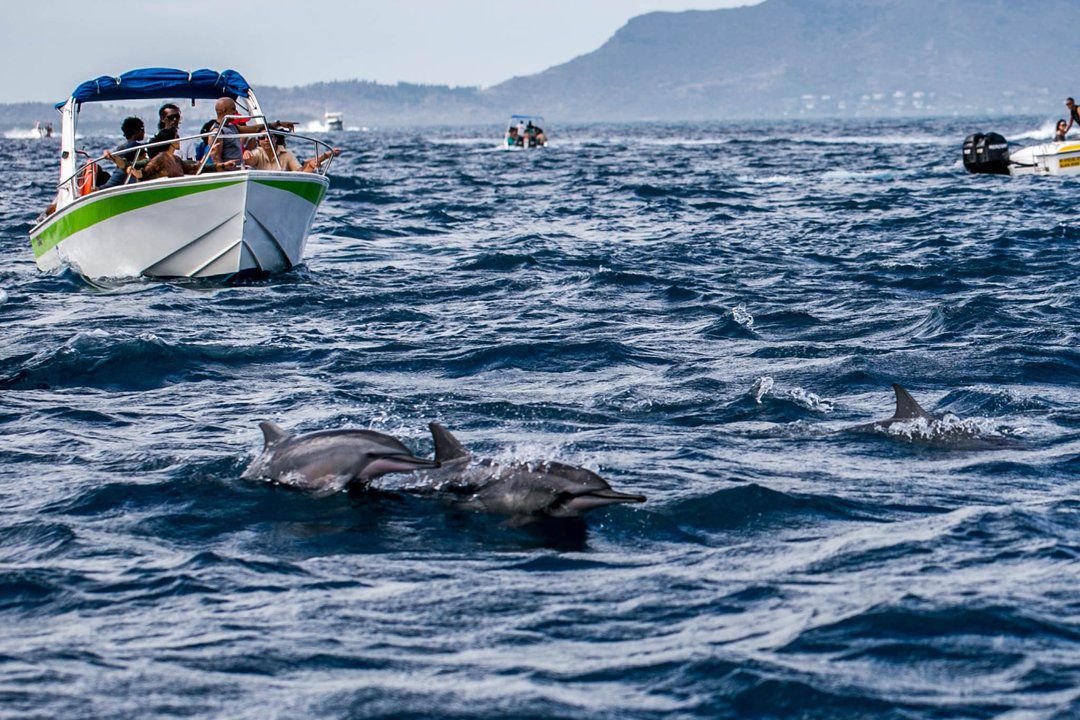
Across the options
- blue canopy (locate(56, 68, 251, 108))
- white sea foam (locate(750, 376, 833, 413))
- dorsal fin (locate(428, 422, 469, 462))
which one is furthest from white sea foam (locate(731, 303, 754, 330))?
blue canopy (locate(56, 68, 251, 108))

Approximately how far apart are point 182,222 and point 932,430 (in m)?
11.4

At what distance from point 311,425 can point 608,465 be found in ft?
8.09

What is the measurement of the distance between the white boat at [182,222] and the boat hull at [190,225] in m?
0.01

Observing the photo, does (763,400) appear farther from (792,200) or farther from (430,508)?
(792,200)

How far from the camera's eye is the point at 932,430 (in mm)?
9508

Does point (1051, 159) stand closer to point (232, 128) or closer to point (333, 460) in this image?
point (232, 128)

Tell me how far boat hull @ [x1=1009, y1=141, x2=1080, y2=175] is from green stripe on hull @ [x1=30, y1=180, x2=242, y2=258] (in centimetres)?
2532

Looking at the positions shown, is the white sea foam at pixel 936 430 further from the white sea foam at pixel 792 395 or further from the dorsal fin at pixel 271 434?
the dorsal fin at pixel 271 434

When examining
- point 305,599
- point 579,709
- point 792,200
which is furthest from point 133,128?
point 792,200

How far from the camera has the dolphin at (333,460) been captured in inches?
318

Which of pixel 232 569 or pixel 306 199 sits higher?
pixel 306 199

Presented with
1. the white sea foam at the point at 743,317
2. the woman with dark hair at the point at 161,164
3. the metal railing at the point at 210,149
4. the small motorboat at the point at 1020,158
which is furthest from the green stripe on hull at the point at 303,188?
the small motorboat at the point at 1020,158

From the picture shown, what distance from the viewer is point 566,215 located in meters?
29.7

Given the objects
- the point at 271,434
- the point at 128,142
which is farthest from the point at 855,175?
the point at 271,434
